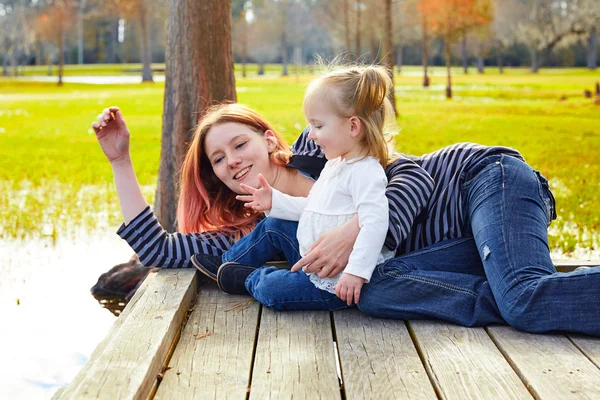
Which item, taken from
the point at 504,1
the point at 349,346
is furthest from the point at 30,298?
the point at 504,1

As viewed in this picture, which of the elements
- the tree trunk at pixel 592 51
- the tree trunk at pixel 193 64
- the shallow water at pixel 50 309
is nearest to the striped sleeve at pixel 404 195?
the shallow water at pixel 50 309

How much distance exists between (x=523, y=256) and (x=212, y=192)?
158cm

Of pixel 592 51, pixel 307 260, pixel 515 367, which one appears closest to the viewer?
pixel 515 367

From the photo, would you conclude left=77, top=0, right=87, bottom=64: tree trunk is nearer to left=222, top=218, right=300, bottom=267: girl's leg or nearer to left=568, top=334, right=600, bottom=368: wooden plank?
left=222, top=218, right=300, bottom=267: girl's leg

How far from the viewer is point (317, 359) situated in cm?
276

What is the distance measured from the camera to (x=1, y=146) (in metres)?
13.3

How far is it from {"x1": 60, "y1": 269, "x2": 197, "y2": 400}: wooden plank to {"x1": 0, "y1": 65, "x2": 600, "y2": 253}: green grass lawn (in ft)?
12.0

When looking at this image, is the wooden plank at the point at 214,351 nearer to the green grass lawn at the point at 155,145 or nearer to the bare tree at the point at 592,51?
the green grass lawn at the point at 155,145

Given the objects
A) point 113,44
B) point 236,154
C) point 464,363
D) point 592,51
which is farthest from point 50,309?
point 113,44

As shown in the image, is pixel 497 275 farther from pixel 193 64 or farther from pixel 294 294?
pixel 193 64

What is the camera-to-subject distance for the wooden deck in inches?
97.2

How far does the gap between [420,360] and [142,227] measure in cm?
149

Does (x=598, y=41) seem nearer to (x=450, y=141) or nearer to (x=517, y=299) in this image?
(x=450, y=141)

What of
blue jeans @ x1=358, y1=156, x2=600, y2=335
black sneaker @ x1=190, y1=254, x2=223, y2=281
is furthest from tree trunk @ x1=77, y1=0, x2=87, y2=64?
blue jeans @ x1=358, y1=156, x2=600, y2=335
